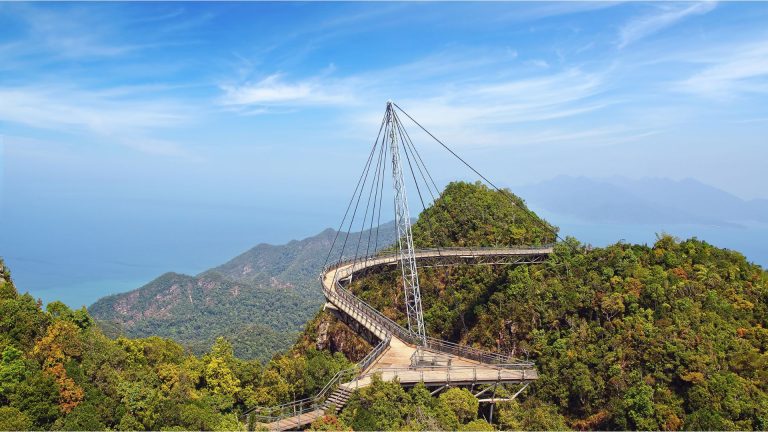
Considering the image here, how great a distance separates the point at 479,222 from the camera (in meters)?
64.6

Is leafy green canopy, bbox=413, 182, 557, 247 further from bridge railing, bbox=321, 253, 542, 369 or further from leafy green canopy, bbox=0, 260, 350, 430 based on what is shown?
leafy green canopy, bbox=0, 260, 350, 430

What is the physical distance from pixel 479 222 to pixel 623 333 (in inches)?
1110

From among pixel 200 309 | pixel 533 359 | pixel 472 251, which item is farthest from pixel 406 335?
pixel 200 309

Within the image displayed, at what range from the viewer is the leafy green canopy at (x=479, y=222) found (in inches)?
2405

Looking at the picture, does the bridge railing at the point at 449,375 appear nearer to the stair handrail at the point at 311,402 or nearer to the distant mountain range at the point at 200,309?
the stair handrail at the point at 311,402

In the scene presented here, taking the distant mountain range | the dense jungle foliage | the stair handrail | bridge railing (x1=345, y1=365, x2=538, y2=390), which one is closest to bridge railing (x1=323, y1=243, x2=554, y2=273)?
the dense jungle foliage

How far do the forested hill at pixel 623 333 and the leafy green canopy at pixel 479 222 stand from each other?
262 inches

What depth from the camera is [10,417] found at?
22625 millimetres

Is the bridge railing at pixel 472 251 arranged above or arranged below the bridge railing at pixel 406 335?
above

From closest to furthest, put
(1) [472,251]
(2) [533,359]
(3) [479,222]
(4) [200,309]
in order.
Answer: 1. (2) [533,359]
2. (1) [472,251]
3. (3) [479,222]
4. (4) [200,309]

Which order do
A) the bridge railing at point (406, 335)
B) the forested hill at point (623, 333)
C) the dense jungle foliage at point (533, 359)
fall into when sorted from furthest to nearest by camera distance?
the bridge railing at point (406, 335) < the forested hill at point (623, 333) < the dense jungle foliage at point (533, 359)

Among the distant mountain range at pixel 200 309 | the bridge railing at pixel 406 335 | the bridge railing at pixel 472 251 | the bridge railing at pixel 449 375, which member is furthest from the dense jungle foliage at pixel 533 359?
the distant mountain range at pixel 200 309

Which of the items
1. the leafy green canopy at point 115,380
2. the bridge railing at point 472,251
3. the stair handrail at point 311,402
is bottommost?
the stair handrail at point 311,402

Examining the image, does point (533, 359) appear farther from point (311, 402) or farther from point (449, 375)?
point (311, 402)
